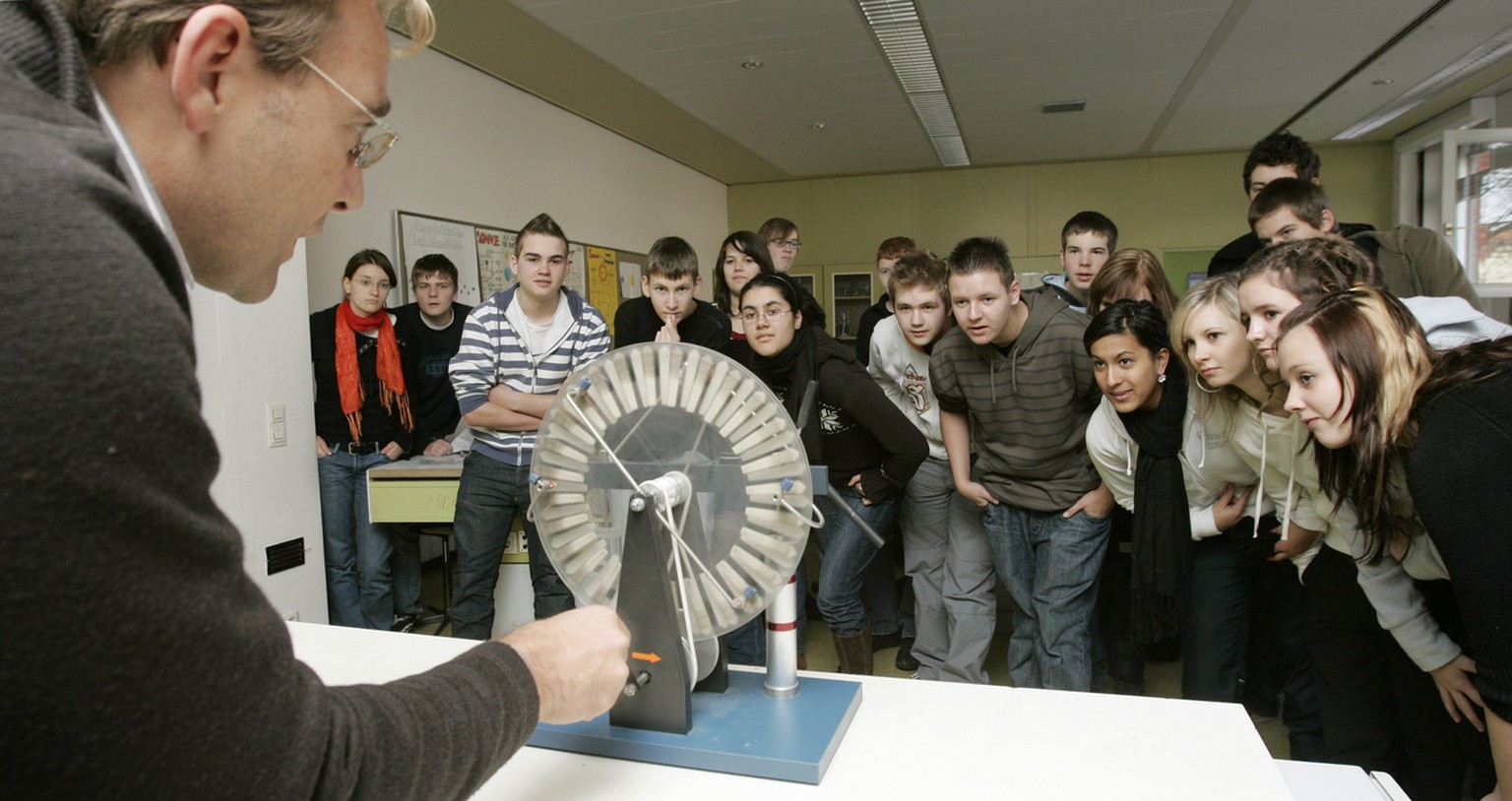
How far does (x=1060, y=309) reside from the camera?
2340mm

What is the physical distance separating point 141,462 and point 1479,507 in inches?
50.6

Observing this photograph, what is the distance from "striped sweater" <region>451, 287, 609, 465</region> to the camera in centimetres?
266

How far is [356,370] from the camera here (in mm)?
3125

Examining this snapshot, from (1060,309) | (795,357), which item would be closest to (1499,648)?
(1060,309)

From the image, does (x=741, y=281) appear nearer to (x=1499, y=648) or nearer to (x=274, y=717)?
(x=1499, y=648)

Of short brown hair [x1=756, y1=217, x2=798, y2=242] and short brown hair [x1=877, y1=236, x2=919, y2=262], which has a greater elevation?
short brown hair [x1=756, y1=217, x2=798, y2=242]

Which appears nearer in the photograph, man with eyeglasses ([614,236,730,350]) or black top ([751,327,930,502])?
black top ([751,327,930,502])

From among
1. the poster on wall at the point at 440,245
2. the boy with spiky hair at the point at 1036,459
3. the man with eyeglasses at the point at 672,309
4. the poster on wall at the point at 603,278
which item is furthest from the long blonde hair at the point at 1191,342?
the poster on wall at the point at 603,278

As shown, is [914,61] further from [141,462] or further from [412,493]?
[141,462]

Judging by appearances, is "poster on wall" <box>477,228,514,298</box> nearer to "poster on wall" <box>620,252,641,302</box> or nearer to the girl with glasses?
"poster on wall" <box>620,252,641,302</box>

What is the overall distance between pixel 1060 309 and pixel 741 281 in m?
1.15

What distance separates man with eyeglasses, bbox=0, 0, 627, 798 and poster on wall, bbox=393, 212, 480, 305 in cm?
363

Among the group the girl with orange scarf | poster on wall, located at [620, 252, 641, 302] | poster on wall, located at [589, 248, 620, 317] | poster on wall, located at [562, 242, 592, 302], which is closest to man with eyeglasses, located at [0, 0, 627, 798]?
the girl with orange scarf

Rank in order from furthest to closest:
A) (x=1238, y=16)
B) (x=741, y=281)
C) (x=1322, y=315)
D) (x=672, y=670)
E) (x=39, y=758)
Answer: (x=1238, y=16) < (x=741, y=281) < (x=1322, y=315) < (x=672, y=670) < (x=39, y=758)
